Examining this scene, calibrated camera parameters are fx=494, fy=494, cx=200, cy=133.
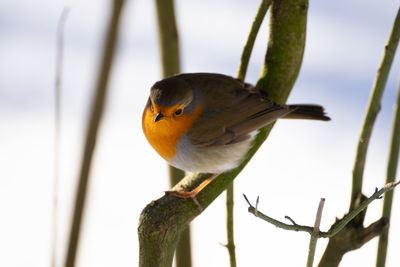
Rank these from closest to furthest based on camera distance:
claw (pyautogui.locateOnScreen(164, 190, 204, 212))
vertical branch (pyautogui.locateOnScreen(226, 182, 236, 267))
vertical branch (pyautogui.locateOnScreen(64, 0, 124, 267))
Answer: vertical branch (pyautogui.locateOnScreen(64, 0, 124, 267)) → claw (pyautogui.locateOnScreen(164, 190, 204, 212)) → vertical branch (pyautogui.locateOnScreen(226, 182, 236, 267))

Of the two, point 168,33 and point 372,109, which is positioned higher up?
point 168,33

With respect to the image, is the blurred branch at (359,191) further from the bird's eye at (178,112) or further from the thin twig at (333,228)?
the bird's eye at (178,112)

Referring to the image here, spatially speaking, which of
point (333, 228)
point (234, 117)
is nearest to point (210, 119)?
point (234, 117)

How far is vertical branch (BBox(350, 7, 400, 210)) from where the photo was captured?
161cm

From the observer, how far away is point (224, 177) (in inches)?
76.4

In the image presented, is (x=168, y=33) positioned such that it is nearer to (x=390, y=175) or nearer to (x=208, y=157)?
(x=208, y=157)

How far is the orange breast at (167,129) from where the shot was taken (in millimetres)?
2072

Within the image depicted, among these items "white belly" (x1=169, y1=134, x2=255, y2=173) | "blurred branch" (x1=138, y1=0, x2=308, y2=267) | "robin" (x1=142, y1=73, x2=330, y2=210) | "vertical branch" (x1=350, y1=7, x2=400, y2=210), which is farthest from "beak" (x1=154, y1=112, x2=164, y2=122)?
"vertical branch" (x1=350, y1=7, x2=400, y2=210)

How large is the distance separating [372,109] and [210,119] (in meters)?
0.72

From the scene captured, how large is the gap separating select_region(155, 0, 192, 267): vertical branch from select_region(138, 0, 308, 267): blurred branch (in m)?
0.34

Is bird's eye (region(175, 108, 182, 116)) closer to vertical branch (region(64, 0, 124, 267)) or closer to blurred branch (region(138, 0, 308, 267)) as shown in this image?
blurred branch (region(138, 0, 308, 267))

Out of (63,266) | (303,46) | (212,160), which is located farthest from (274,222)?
(303,46)

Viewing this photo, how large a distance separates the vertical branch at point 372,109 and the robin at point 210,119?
43 cm

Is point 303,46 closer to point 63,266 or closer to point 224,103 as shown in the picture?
point 224,103
